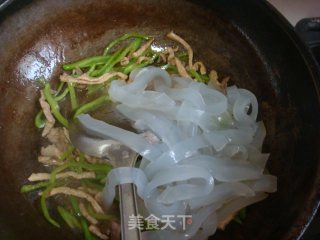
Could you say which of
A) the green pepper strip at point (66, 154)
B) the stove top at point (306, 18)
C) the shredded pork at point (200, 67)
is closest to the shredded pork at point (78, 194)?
the green pepper strip at point (66, 154)

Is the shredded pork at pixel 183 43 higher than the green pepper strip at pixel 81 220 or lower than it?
higher

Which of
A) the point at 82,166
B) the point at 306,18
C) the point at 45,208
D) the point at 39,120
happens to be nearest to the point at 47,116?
the point at 39,120

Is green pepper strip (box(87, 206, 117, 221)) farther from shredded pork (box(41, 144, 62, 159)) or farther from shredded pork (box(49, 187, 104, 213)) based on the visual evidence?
shredded pork (box(41, 144, 62, 159))

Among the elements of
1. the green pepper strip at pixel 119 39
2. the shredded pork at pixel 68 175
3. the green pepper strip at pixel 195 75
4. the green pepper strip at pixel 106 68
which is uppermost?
the green pepper strip at pixel 119 39

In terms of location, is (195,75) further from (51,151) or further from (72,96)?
(51,151)

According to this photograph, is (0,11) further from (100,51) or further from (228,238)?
(228,238)

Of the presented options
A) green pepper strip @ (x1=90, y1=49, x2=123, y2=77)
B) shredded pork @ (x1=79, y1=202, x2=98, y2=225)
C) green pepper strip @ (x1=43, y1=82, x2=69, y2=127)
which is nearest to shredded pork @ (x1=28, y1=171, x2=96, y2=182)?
shredded pork @ (x1=79, y1=202, x2=98, y2=225)

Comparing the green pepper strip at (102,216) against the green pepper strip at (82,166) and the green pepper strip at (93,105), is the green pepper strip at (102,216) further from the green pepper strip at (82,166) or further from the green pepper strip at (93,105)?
the green pepper strip at (93,105)
